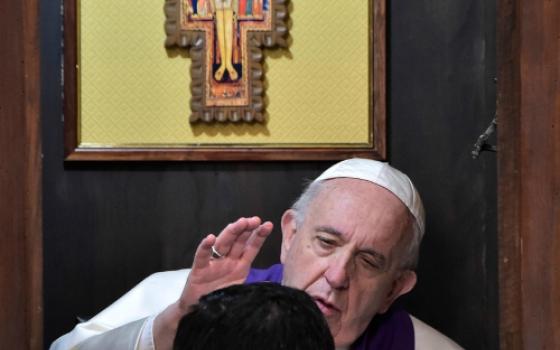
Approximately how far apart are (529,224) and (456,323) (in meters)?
1.59

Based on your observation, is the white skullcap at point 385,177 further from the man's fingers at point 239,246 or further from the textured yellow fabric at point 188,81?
the man's fingers at point 239,246

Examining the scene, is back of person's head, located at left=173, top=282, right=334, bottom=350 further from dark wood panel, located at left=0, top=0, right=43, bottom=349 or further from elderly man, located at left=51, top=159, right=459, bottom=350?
elderly man, located at left=51, top=159, right=459, bottom=350

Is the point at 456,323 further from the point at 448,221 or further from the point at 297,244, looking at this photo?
the point at 297,244

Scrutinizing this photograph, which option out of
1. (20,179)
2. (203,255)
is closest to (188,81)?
(203,255)

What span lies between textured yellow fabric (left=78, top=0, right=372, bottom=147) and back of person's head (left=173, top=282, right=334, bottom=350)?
1790mm

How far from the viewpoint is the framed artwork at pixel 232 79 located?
8.91 ft

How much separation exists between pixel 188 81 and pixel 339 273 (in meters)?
0.96

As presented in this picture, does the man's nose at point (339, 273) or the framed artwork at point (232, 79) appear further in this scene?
the framed artwork at point (232, 79)

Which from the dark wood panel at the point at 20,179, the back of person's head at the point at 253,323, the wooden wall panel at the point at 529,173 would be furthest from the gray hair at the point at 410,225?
the back of person's head at the point at 253,323

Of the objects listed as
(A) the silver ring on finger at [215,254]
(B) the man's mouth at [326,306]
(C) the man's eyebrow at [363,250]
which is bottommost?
(B) the man's mouth at [326,306]

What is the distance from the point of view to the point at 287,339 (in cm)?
91

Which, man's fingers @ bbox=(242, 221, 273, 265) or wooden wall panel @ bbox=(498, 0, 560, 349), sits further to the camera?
man's fingers @ bbox=(242, 221, 273, 265)

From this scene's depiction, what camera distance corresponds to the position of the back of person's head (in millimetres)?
896

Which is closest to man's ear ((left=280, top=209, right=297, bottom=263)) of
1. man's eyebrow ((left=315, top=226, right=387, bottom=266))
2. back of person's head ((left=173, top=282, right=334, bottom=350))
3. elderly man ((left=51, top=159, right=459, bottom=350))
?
elderly man ((left=51, top=159, right=459, bottom=350))
